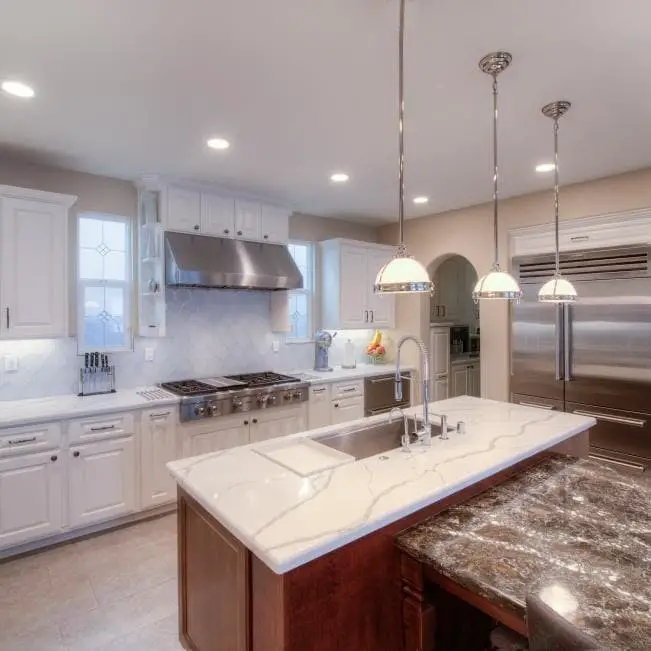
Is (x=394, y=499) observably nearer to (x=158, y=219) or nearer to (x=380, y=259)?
(x=158, y=219)

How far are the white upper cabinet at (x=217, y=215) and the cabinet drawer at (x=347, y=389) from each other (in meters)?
1.82

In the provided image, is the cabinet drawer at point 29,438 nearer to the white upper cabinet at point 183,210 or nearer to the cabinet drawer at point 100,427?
the cabinet drawer at point 100,427

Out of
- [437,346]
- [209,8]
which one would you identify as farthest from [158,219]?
[437,346]

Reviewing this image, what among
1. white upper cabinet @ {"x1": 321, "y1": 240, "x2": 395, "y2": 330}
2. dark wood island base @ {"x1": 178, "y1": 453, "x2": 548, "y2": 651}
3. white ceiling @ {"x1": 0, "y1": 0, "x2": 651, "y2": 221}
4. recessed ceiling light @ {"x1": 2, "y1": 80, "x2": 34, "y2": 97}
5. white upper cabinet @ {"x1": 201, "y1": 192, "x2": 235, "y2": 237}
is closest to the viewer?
dark wood island base @ {"x1": 178, "y1": 453, "x2": 548, "y2": 651}

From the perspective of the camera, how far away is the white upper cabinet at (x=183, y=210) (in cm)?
366

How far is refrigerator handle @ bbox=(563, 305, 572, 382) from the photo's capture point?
12.7 ft

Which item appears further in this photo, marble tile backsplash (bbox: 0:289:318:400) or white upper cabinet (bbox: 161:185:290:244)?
white upper cabinet (bbox: 161:185:290:244)

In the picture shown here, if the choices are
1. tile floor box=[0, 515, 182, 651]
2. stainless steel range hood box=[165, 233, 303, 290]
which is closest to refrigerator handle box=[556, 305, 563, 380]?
stainless steel range hood box=[165, 233, 303, 290]

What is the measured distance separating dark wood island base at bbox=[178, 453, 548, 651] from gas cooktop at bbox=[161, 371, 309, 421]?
172 centimetres

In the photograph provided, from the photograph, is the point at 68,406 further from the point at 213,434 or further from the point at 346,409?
the point at 346,409

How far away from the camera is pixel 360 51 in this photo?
1.94 m

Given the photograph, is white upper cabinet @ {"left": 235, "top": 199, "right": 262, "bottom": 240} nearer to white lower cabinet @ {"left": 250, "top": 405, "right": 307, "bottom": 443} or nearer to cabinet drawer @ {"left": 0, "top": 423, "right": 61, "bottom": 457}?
white lower cabinet @ {"left": 250, "top": 405, "right": 307, "bottom": 443}

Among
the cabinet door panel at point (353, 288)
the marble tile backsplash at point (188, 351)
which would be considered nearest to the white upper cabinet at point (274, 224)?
the marble tile backsplash at point (188, 351)

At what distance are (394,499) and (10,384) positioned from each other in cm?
310
